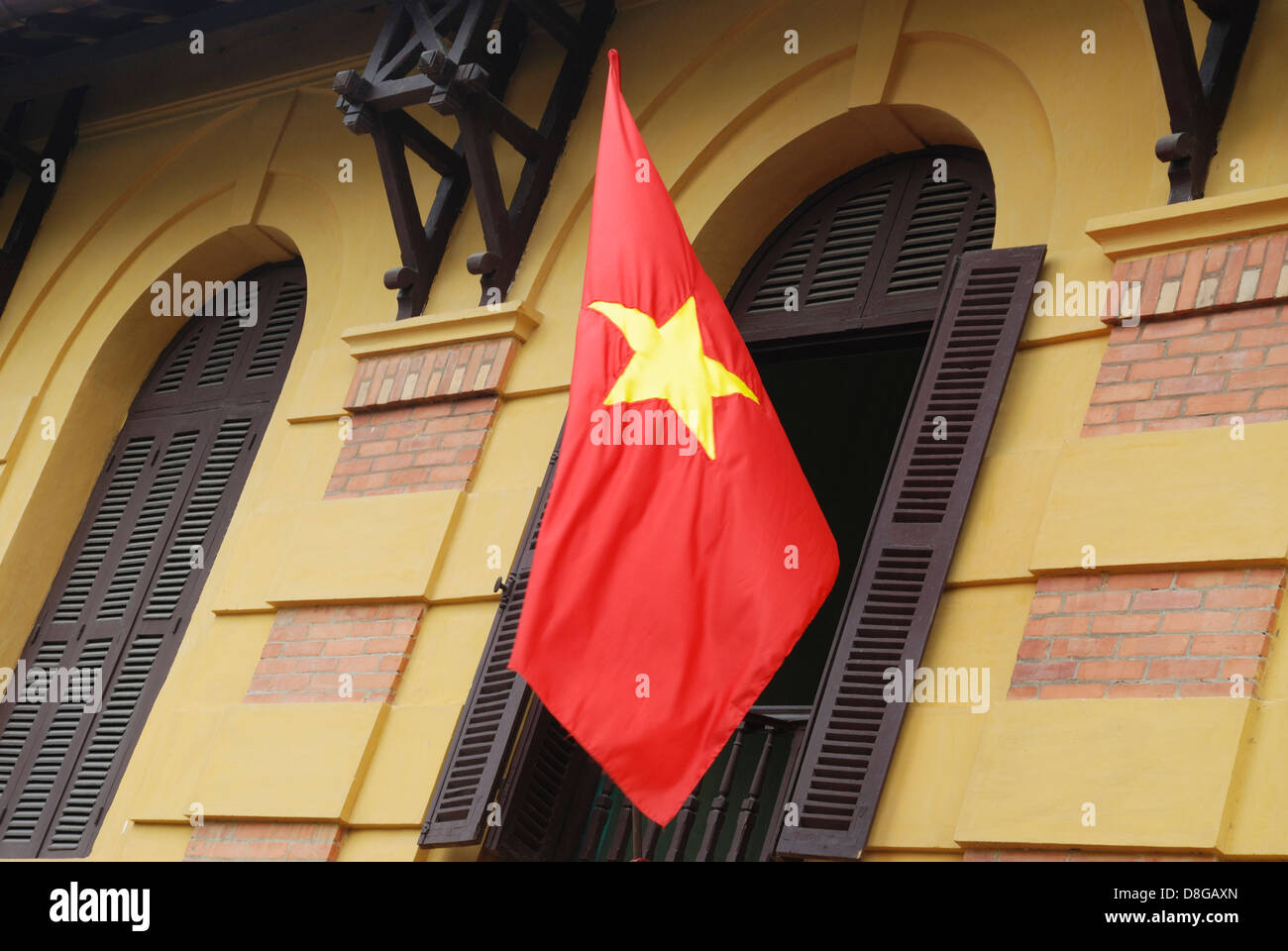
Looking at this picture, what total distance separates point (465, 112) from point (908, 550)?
2.66 meters

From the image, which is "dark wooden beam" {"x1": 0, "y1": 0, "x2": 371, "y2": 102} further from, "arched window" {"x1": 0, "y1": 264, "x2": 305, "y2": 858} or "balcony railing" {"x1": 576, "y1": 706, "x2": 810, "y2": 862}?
"balcony railing" {"x1": 576, "y1": 706, "x2": 810, "y2": 862}

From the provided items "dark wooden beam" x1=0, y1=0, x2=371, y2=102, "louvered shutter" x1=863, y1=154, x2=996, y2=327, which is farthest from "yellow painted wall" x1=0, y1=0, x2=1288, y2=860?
"dark wooden beam" x1=0, y1=0, x2=371, y2=102

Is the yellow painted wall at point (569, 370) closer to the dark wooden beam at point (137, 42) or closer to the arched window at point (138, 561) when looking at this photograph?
the arched window at point (138, 561)

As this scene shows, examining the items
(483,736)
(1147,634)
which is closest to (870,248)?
(1147,634)

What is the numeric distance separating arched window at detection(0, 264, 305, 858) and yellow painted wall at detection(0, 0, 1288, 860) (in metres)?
0.15


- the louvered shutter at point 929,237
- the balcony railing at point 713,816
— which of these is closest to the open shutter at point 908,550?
the balcony railing at point 713,816

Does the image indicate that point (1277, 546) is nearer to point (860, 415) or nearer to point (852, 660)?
point (852, 660)

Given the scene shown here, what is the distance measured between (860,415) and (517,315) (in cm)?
299

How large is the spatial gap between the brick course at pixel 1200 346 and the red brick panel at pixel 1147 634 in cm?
50

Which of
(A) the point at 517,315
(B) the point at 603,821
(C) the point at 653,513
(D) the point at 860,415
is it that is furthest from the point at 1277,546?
(D) the point at 860,415

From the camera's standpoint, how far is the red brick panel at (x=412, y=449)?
6.29m

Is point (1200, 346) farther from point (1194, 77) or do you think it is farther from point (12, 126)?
point (12, 126)

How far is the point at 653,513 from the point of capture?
4660 millimetres

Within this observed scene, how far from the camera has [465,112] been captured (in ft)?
21.1
